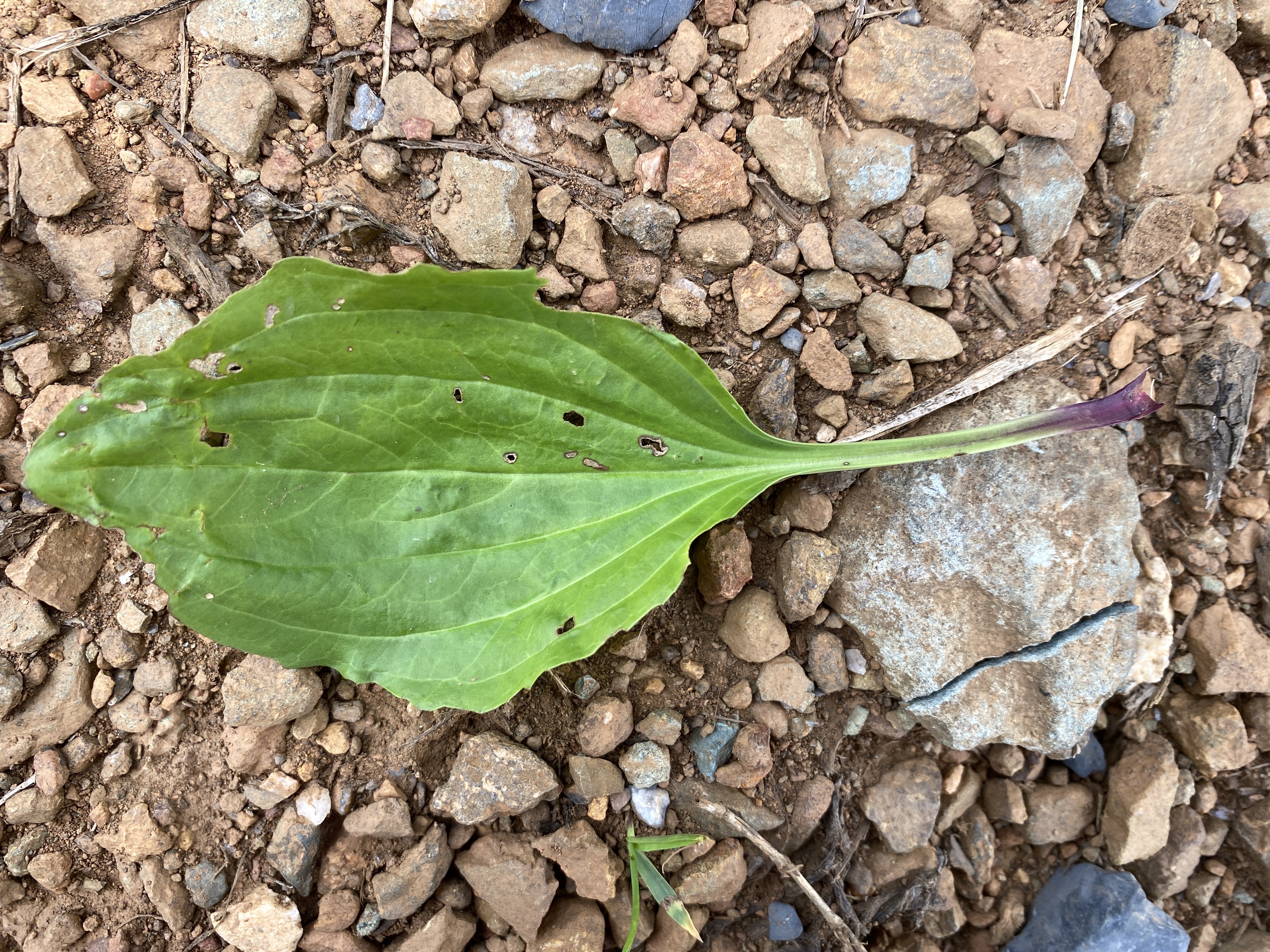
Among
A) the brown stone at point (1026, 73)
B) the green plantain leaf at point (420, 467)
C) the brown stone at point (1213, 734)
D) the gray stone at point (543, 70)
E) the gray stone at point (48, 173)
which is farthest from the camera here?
the brown stone at point (1213, 734)

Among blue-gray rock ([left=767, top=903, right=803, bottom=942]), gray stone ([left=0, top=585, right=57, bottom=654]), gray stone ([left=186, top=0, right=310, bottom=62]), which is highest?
gray stone ([left=186, top=0, right=310, bottom=62])

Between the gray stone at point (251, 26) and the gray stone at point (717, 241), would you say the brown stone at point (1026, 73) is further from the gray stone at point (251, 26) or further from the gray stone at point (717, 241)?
the gray stone at point (251, 26)

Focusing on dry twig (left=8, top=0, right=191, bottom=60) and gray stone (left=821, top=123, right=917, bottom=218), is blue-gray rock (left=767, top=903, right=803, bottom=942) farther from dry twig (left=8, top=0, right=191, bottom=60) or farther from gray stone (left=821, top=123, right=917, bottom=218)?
dry twig (left=8, top=0, right=191, bottom=60)

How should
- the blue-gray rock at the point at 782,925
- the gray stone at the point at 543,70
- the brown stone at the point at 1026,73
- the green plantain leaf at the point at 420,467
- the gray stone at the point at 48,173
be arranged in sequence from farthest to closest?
the blue-gray rock at the point at 782,925
the brown stone at the point at 1026,73
the gray stone at the point at 543,70
the gray stone at the point at 48,173
the green plantain leaf at the point at 420,467

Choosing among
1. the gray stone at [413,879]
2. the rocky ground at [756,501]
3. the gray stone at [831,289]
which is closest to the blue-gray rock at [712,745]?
the rocky ground at [756,501]

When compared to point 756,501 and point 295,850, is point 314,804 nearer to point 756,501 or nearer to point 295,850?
point 295,850

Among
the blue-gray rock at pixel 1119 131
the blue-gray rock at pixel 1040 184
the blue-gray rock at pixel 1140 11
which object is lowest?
the blue-gray rock at pixel 1040 184

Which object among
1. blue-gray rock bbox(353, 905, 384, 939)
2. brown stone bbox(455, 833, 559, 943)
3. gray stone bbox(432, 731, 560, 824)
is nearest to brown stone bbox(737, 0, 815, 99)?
gray stone bbox(432, 731, 560, 824)

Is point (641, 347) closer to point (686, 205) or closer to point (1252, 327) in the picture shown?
point (686, 205)

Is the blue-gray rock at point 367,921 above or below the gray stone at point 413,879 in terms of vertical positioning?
below
